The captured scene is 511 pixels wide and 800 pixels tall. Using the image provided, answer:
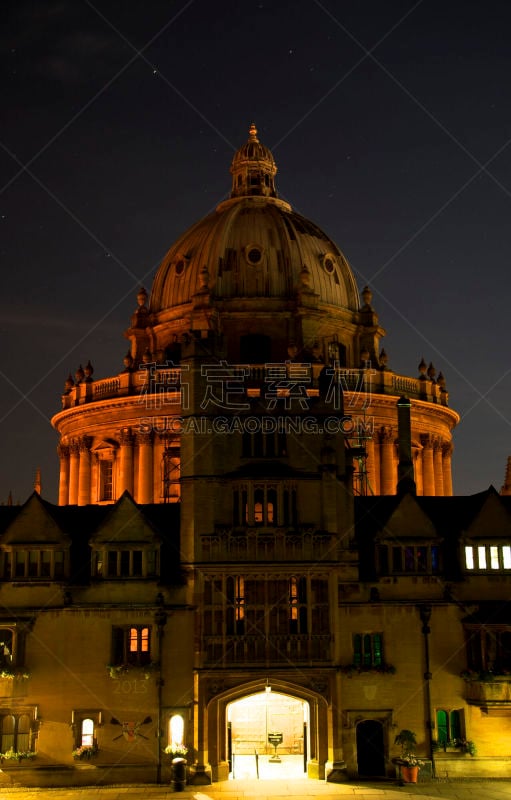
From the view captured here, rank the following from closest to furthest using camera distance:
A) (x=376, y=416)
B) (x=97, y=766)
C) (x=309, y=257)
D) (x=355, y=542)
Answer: (x=97, y=766) → (x=355, y=542) → (x=376, y=416) → (x=309, y=257)

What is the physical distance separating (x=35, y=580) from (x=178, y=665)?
21.2ft

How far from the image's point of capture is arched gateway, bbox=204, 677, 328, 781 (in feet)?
137

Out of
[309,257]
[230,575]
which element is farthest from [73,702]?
[309,257]

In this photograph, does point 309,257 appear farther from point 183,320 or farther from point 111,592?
point 111,592

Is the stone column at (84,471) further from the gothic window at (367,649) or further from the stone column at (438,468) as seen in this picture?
the gothic window at (367,649)

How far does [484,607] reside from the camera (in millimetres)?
42844

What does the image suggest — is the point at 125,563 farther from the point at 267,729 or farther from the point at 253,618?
the point at 267,729

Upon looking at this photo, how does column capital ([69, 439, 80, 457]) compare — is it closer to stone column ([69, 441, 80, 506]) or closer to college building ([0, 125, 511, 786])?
stone column ([69, 441, 80, 506])

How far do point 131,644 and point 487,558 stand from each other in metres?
14.6

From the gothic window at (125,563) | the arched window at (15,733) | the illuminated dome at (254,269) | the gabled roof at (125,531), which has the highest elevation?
the illuminated dome at (254,269)

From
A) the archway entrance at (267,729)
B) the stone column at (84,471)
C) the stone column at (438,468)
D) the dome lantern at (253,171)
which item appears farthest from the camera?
the dome lantern at (253,171)

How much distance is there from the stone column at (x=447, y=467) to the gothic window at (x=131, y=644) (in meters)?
47.4

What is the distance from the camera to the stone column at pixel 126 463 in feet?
267

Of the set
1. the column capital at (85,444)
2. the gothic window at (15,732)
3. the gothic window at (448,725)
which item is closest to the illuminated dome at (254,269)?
the column capital at (85,444)
